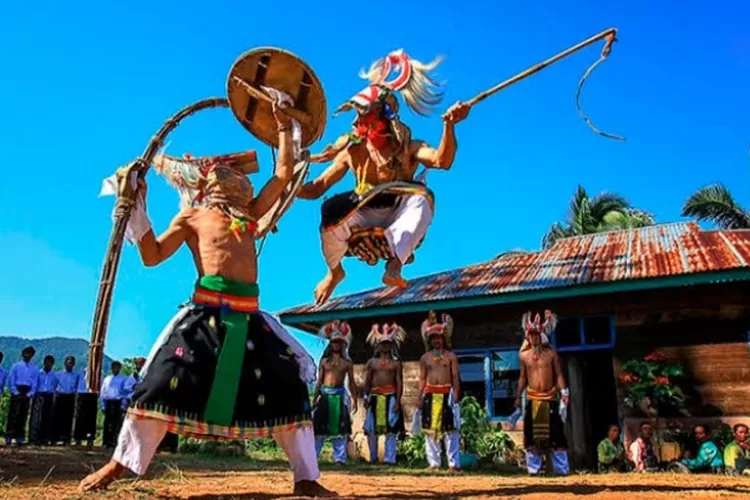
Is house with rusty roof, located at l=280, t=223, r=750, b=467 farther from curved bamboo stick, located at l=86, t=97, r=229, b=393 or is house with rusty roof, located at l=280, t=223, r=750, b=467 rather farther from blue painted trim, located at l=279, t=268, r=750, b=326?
curved bamboo stick, located at l=86, t=97, r=229, b=393

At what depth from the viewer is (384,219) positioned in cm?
526

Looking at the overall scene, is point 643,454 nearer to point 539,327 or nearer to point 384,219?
point 539,327

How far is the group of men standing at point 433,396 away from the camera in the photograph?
27.1 ft

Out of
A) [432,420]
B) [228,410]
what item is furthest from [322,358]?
[228,410]

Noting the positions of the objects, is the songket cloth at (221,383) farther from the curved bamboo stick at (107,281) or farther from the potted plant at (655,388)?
the potted plant at (655,388)

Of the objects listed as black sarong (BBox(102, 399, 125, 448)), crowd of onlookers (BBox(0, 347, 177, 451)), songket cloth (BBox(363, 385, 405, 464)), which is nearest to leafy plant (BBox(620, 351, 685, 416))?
songket cloth (BBox(363, 385, 405, 464))

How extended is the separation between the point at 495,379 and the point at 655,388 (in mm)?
2683

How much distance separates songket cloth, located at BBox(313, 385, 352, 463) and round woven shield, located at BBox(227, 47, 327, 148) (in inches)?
209

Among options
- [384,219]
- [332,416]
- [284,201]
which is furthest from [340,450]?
[284,201]

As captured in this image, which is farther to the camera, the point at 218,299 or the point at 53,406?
the point at 53,406

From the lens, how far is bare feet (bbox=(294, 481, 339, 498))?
3.97 m

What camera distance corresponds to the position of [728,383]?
32.1 ft

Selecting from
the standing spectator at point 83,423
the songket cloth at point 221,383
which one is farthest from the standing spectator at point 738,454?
the standing spectator at point 83,423

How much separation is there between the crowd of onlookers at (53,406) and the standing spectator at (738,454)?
7.92m
